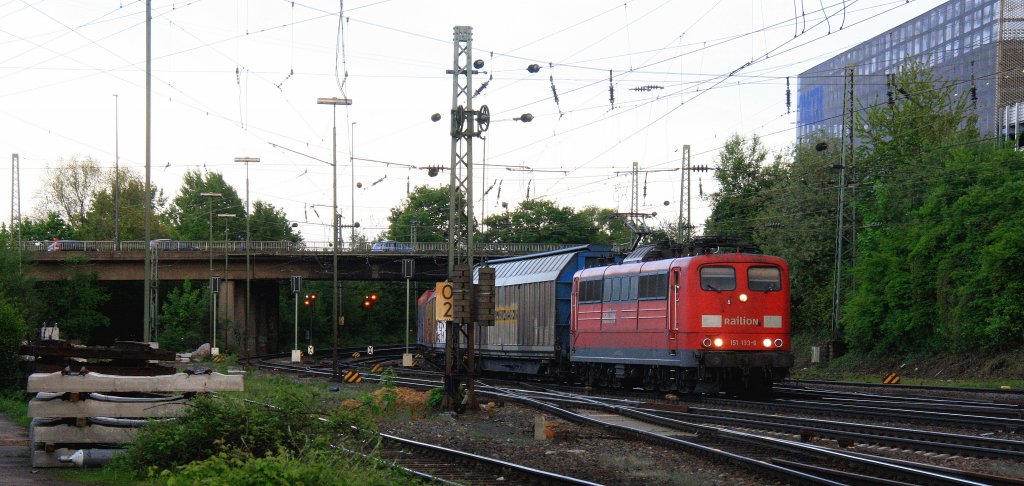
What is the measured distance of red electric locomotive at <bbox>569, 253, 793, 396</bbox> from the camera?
899 inches

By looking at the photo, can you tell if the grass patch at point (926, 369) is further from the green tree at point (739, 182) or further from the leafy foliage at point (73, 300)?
the leafy foliage at point (73, 300)

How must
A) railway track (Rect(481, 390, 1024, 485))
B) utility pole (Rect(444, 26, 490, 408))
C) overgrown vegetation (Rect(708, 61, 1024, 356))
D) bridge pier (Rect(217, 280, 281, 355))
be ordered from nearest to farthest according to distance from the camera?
1. railway track (Rect(481, 390, 1024, 485))
2. utility pole (Rect(444, 26, 490, 408))
3. overgrown vegetation (Rect(708, 61, 1024, 356))
4. bridge pier (Rect(217, 280, 281, 355))

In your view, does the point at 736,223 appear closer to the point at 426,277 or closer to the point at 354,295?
the point at 426,277

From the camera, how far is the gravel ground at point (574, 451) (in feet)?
40.6

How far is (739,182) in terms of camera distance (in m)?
72.6

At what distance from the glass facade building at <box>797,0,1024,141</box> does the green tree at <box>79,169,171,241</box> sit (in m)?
63.4

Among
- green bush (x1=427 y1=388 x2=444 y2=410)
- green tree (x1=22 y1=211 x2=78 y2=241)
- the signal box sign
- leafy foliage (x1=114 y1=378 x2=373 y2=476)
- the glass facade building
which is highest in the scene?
the glass facade building

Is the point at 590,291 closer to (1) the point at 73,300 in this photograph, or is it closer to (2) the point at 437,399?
(2) the point at 437,399

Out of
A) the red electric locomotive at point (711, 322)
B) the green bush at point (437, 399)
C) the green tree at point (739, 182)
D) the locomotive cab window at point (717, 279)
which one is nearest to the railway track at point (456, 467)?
the green bush at point (437, 399)

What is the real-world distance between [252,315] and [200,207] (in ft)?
113

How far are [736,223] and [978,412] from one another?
141 ft

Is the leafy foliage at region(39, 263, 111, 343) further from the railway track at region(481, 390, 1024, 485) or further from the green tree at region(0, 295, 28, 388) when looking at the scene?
the railway track at region(481, 390, 1024, 485)

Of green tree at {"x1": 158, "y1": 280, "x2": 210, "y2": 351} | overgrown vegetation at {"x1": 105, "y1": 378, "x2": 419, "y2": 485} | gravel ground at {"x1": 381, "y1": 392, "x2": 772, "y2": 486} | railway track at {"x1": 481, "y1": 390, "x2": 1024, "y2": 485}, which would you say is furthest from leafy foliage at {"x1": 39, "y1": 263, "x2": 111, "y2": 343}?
overgrown vegetation at {"x1": 105, "y1": 378, "x2": 419, "y2": 485}

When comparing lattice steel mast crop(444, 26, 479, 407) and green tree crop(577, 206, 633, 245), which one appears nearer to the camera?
lattice steel mast crop(444, 26, 479, 407)
